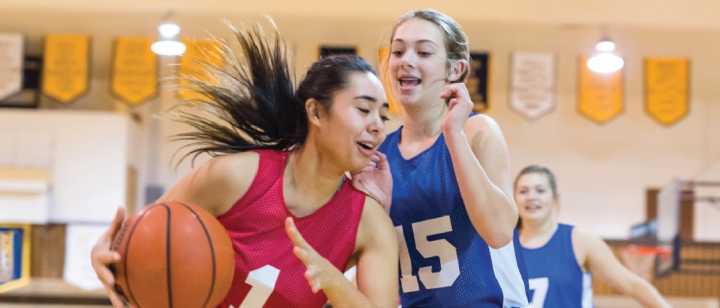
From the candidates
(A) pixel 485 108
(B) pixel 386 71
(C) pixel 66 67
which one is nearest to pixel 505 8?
(A) pixel 485 108

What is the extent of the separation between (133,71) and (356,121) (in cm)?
1176

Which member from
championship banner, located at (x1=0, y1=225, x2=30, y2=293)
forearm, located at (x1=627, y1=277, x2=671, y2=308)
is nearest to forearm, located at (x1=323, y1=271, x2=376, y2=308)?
forearm, located at (x1=627, y1=277, x2=671, y2=308)

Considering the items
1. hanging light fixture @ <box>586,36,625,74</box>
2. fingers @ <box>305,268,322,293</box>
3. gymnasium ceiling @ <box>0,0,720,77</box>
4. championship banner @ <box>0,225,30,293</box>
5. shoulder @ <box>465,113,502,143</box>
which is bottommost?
championship banner @ <box>0,225,30,293</box>

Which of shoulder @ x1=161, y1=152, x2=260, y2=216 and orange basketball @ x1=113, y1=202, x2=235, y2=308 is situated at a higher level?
shoulder @ x1=161, y1=152, x2=260, y2=216

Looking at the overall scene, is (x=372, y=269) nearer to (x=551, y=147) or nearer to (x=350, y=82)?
(x=350, y=82)

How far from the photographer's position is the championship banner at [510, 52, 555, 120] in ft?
49.0

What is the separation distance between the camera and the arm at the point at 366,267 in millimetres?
3500

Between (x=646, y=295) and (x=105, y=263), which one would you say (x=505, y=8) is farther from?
(x=105, y=263)

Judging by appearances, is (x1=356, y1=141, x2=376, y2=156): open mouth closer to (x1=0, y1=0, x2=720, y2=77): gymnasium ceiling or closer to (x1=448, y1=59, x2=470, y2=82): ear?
(x1=448, y1=59, x2=470, y2=82): ear

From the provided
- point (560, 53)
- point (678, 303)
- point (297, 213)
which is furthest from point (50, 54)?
point (297, 213)

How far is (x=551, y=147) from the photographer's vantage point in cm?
1691

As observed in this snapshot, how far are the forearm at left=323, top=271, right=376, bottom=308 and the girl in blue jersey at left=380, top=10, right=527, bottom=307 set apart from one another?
1.22 feet

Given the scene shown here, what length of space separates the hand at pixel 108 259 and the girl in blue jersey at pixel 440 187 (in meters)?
0.92

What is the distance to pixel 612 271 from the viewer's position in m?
Result: 6.32
